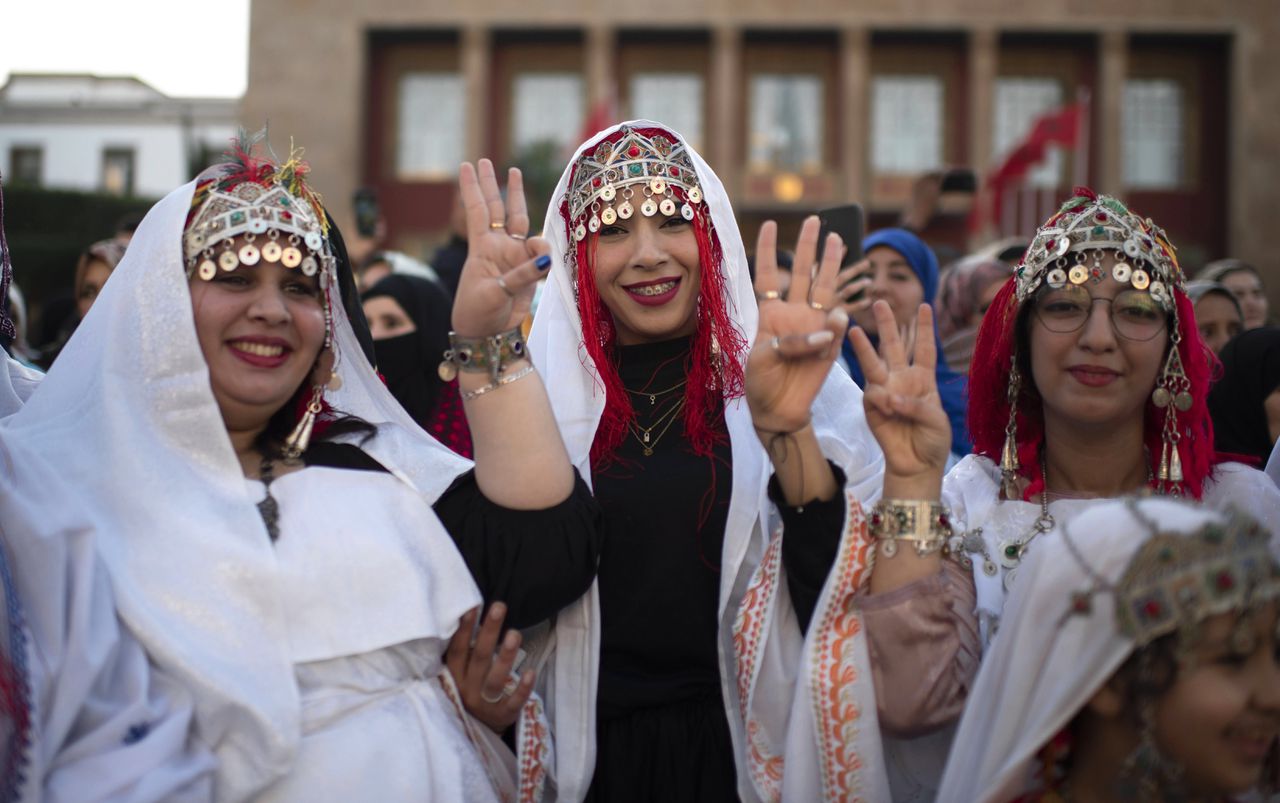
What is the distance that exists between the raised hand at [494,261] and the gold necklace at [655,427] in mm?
466

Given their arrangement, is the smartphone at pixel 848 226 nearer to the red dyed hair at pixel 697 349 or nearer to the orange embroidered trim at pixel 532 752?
the red dyed hair at pixel 697 349

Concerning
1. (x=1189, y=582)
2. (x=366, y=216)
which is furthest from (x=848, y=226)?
(x=366, y=216)

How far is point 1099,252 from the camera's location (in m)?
2.78

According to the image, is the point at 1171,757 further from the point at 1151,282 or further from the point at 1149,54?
the point at 1149,54

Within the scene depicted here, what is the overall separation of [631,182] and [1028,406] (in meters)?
1.16

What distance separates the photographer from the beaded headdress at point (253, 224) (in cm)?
247

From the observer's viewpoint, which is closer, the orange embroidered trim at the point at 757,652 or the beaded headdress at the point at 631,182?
the orange embroidered trim at the point at 757,652

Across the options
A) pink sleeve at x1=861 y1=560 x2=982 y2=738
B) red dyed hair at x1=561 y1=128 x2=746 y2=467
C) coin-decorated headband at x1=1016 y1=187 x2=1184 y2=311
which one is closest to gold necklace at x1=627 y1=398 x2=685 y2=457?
red dyed hair at x1=561 y1=128 x2=746 y2=467

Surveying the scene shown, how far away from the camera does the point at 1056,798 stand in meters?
2.19

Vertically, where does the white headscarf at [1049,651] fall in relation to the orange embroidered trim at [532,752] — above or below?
above

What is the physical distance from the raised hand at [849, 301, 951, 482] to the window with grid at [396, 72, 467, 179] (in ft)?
87.0

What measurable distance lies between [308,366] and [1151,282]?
1.96 m

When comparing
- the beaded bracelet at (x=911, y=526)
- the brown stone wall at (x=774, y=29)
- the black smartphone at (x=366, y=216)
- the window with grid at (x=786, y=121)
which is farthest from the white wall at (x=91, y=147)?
the beaded bracelet at (x=911, y=526)

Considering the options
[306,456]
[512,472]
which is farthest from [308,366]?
[512,472]
